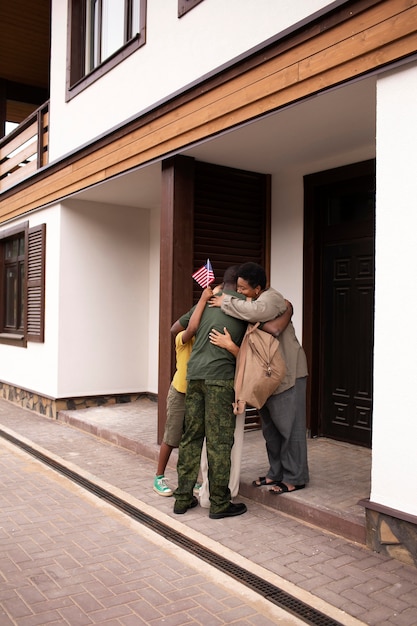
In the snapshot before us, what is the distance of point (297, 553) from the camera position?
389 centimetres

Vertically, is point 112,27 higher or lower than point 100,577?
higher

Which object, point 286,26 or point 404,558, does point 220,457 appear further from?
point 286,26

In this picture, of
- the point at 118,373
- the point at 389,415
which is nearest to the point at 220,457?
the point at 389,415

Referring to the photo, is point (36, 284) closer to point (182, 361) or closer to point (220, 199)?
point (220, 199)

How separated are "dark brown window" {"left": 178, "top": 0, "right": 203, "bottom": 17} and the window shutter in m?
4.15

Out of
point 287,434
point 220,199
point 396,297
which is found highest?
point 220,199

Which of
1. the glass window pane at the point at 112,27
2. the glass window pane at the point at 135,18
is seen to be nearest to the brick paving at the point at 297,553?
the glass window pane at the point at 135,18

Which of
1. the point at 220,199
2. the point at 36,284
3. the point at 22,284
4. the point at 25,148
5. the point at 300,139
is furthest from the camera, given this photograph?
the point at 22,284

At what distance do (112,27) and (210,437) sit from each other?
5833mm

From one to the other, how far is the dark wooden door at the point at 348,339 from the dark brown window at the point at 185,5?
282 cm

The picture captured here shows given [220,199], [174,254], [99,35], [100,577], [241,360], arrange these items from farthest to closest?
[99,35]
[220,199]
[174,254]
[241,360]
[100,577]

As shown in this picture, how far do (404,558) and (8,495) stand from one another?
10.9 ft

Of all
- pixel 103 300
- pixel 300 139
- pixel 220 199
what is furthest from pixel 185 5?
pixel 103 300

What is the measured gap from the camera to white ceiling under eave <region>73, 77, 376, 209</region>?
465cm
